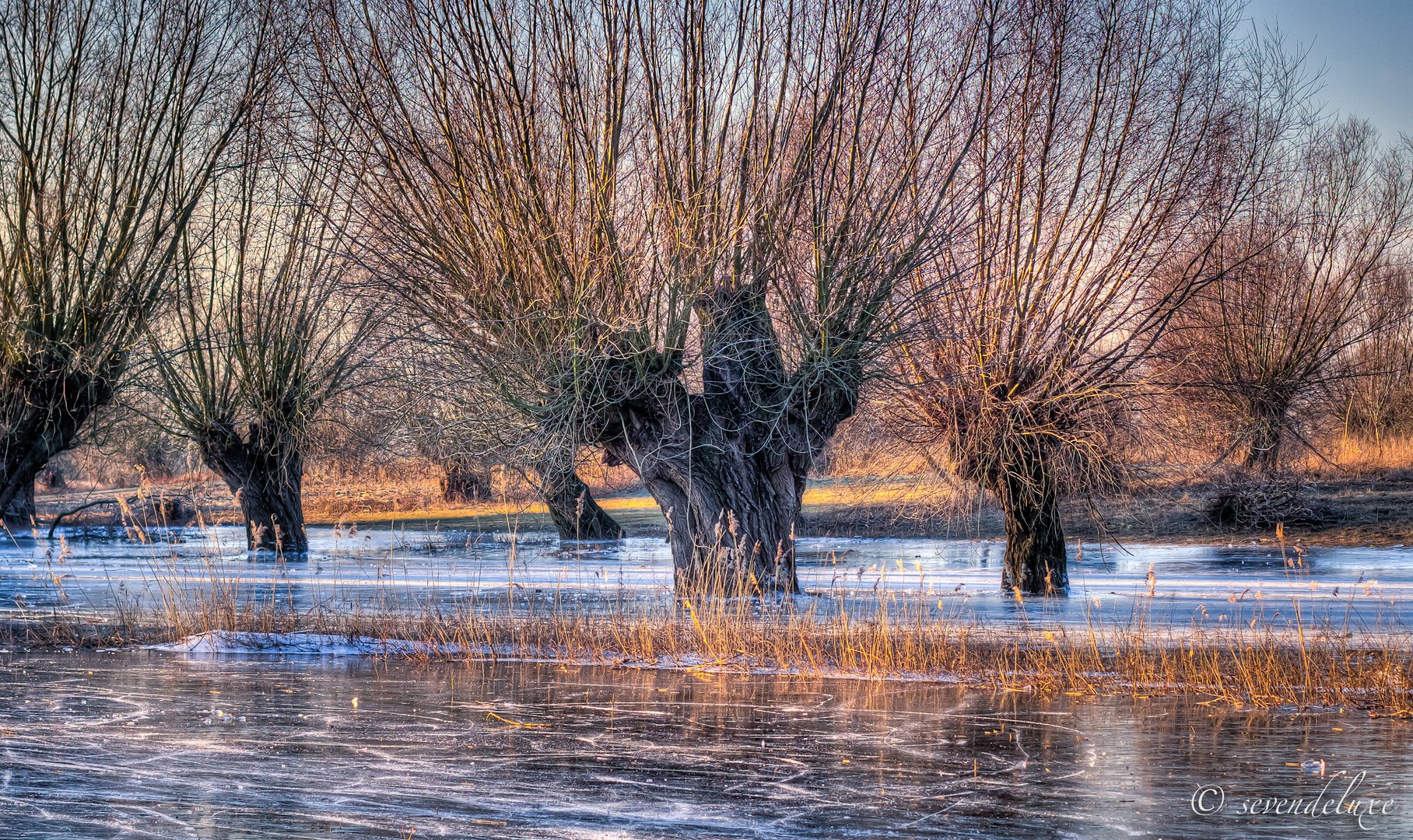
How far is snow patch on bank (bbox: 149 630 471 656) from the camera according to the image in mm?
10412

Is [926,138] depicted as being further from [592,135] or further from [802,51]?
[592,135]

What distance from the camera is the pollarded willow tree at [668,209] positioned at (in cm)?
1160

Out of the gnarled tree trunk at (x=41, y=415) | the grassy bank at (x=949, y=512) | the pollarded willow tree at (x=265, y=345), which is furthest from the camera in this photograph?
the pollarded willow tree at (x=265, y=345)

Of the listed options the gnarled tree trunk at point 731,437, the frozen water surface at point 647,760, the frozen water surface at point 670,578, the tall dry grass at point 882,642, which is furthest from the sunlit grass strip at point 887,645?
the gnarled tree trunk at point 731,437

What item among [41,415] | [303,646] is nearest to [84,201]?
[41,415]

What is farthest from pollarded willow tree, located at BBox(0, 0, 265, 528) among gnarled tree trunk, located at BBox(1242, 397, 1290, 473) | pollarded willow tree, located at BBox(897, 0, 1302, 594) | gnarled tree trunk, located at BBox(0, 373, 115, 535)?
gnarled tree trunk, located at BBox(1242, 397, 1290, 473)

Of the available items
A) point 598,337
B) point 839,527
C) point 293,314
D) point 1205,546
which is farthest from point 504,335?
point 839,527

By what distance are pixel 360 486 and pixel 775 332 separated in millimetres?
36876

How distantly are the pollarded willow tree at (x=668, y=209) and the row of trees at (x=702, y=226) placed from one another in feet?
0.14

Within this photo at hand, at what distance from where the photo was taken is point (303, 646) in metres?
10.7

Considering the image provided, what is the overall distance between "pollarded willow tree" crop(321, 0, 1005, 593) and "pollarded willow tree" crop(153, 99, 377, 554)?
7493mm

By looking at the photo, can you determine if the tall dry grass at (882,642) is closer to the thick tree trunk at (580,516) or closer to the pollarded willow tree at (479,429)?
the pollarded willow tree at (479,429)

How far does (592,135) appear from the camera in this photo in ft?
38.4
